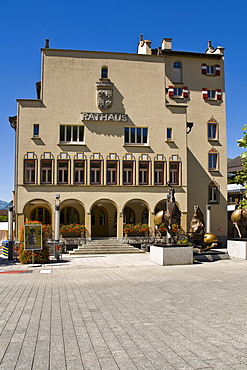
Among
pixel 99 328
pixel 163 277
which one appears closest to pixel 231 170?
pixel 163 277

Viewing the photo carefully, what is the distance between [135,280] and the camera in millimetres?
14328

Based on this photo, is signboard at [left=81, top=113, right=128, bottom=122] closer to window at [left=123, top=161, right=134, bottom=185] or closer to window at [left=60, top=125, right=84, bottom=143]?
window at [left=60, top=125, right=84, bottom=143]

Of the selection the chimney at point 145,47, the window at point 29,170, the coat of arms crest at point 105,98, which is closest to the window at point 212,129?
the chimney at point 145,47

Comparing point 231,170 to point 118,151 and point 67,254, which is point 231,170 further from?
point 67,254

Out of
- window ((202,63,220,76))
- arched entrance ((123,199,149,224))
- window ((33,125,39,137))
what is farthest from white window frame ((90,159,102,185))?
window ((202,63,220,76))

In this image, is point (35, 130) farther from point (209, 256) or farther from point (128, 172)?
point (209, 256)

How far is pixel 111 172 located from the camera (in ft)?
102

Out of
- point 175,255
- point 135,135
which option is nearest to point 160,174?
point 135,135

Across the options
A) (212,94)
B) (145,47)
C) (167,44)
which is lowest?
Result: (212,94)

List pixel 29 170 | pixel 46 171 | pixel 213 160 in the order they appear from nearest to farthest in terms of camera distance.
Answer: pixel 29 170, pixel 46 171, pixel 213 160

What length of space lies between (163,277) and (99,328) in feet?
25.3

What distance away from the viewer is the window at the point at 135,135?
31531 millimetres

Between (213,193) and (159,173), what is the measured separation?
267 inches

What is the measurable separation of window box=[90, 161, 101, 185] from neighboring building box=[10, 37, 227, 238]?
8 centimetres
